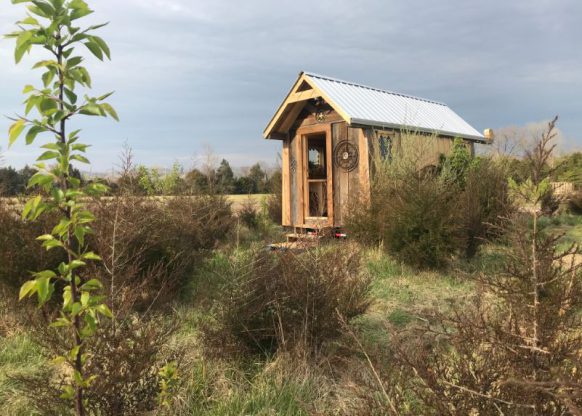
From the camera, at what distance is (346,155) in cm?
1010

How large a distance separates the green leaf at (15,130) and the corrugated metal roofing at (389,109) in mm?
8095

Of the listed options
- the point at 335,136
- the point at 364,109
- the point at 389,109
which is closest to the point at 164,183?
the point at 335,136

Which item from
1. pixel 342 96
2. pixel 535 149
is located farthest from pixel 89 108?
pixel 342 96

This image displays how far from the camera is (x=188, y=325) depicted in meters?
4.45

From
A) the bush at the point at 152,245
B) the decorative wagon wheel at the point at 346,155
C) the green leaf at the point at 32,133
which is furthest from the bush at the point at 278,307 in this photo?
the decorative wagon wheel at the point at 346,155

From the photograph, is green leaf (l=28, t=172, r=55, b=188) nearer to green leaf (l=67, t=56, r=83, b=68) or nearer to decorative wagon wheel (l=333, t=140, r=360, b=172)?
green leaf (l=67, t=56, r=83, b=68)

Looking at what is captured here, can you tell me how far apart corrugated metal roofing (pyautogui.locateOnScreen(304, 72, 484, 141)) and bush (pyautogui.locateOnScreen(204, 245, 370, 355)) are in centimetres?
612

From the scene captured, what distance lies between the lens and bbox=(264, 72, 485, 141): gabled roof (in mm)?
9703

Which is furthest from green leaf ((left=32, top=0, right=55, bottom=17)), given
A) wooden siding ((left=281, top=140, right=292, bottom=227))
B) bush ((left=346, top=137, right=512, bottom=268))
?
wooden siding ((left=281, top=140, right=292, bottom=227))

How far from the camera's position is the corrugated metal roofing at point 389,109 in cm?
973

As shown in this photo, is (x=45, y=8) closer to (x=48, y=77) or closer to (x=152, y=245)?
(x=48, y=77)

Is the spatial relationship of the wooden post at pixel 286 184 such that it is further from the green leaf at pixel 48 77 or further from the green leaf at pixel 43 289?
the green leaf at pixel 43 289

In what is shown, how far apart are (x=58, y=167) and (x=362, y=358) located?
2.93 m

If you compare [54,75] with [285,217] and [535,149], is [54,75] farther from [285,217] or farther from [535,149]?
[285,217]
